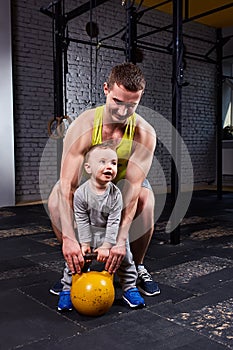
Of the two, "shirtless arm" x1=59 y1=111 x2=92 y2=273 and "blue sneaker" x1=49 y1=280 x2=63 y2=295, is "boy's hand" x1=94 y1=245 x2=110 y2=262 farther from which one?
"blue sneaker" x1=49 y1=280 x2=63 y2=295

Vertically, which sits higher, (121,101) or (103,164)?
(121,101)

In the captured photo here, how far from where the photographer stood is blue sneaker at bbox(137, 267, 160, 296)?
1873mm


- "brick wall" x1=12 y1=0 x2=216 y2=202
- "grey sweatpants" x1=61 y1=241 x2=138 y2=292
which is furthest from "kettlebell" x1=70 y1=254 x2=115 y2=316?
"brick wall" x1=12 y1=0 x2=216 y2=202

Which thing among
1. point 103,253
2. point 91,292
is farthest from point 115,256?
point 91,292

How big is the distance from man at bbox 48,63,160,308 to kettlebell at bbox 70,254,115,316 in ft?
0.13

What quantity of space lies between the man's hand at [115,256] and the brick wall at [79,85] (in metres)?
3.06

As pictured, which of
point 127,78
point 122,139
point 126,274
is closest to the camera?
point 127,78

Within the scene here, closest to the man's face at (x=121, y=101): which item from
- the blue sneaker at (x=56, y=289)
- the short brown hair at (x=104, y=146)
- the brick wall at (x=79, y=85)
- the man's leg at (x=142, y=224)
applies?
the short brown hair at (x=104, y=146)

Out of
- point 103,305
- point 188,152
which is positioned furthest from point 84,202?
point 188,152

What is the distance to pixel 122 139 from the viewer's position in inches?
64.2

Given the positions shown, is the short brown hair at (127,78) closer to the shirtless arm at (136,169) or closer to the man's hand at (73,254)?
the shirtless arm at (136,169)

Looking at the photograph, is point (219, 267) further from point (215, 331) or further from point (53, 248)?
point (53, 248)

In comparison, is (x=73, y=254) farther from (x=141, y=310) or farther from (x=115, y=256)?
(x=141, y=310)

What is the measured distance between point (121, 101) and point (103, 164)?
0.82ft
